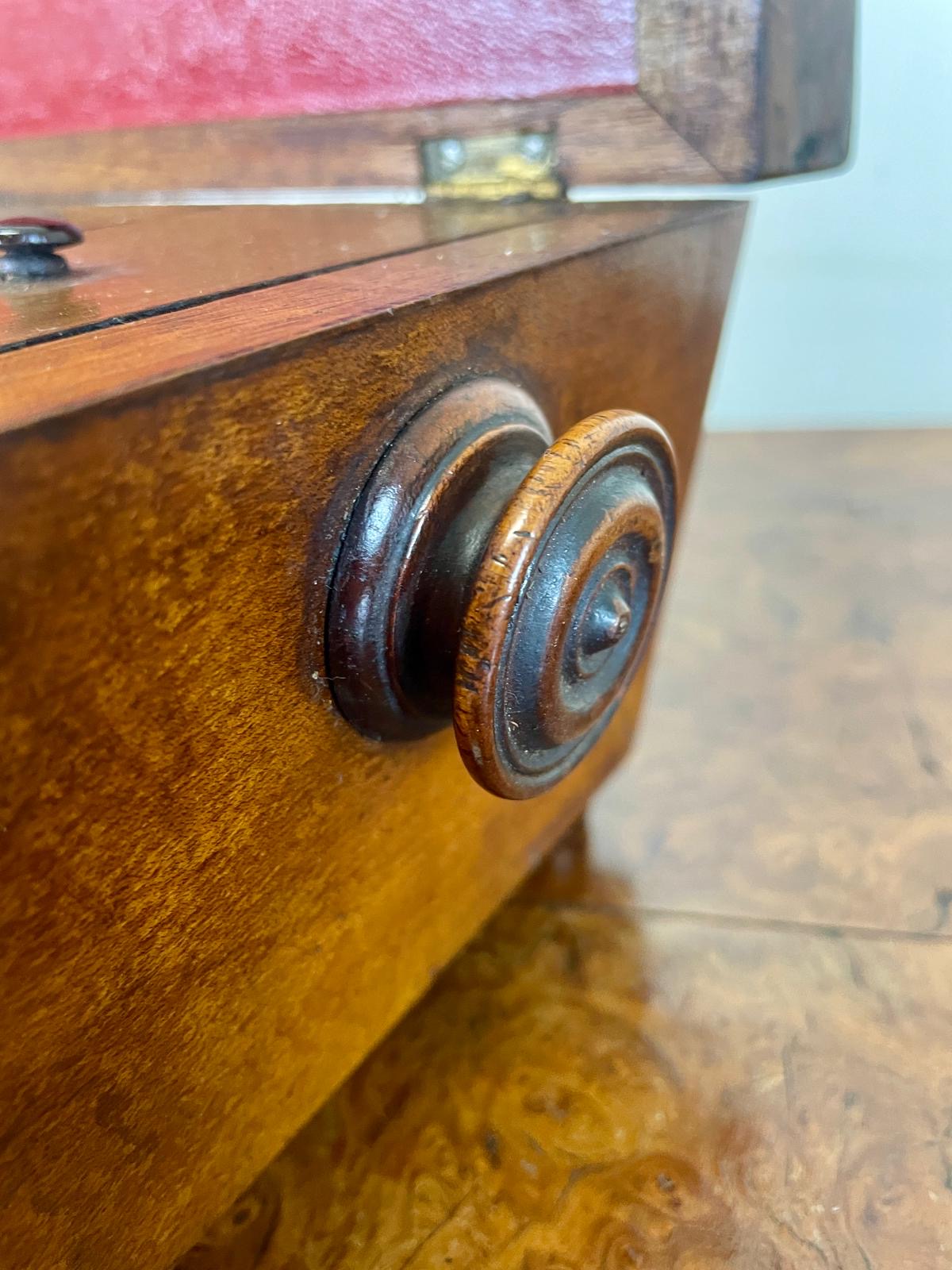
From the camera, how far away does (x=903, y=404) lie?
1.51 metres

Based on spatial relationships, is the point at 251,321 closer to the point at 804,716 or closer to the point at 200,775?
the point at 200,775

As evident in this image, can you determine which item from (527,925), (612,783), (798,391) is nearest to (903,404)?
(798,391)

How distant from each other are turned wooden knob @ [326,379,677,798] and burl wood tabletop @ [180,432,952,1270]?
20 cm

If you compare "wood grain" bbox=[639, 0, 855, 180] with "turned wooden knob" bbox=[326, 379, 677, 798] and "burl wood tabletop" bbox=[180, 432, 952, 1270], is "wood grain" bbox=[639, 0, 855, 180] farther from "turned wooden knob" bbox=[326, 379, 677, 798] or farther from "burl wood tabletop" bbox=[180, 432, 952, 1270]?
"burl wood tabletop" bbox=[180, 432, 952, 1270]

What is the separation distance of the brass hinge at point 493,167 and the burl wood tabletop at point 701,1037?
425 mm

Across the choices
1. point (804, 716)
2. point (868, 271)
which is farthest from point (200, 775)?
point (868, 271)

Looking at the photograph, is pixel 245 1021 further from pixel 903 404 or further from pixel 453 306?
pixel 903 404

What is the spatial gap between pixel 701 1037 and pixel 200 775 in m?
0.36

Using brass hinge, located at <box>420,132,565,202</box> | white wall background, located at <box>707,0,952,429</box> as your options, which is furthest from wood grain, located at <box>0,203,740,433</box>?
white wall background, located at <box>707,0,952,429</box>

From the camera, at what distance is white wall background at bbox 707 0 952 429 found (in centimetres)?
129

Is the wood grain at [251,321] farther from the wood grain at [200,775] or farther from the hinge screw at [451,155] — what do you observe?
the hinge screw at [451,155]

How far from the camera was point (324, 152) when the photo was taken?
2.31ft

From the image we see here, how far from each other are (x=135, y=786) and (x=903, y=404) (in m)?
1.44

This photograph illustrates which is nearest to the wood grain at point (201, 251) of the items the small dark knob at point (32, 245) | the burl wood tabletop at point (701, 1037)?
the small dark knob at point (32, 245)
